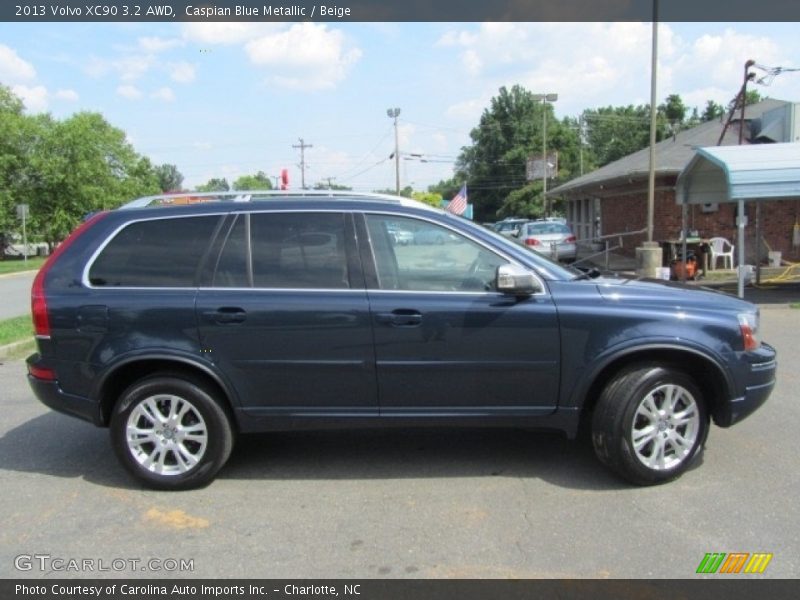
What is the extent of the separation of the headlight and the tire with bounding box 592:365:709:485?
0.41 meters

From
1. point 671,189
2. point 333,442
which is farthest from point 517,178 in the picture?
point 333,442

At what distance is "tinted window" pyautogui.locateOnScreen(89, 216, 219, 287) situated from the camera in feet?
14.0

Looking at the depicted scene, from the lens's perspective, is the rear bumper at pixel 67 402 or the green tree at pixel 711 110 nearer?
the rear bumper at pixel 67 402

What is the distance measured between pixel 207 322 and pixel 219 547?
1.35 meters

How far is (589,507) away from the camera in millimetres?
3900

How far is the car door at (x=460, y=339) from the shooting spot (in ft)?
13.4

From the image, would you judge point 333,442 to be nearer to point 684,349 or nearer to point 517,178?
point 684,349

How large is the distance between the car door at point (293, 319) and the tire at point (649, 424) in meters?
1.47

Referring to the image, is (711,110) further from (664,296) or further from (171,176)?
(171,176)

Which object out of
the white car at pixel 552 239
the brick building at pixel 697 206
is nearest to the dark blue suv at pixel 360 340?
the brick building at pixel 697 206

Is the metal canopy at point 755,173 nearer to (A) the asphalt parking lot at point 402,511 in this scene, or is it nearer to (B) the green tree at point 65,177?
(A) the asphalt parking lot at point 402,511

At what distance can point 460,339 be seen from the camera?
13.4ft

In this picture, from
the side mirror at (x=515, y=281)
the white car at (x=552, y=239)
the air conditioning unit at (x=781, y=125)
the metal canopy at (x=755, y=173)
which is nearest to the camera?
the side mirror at (x=515, y=281)
